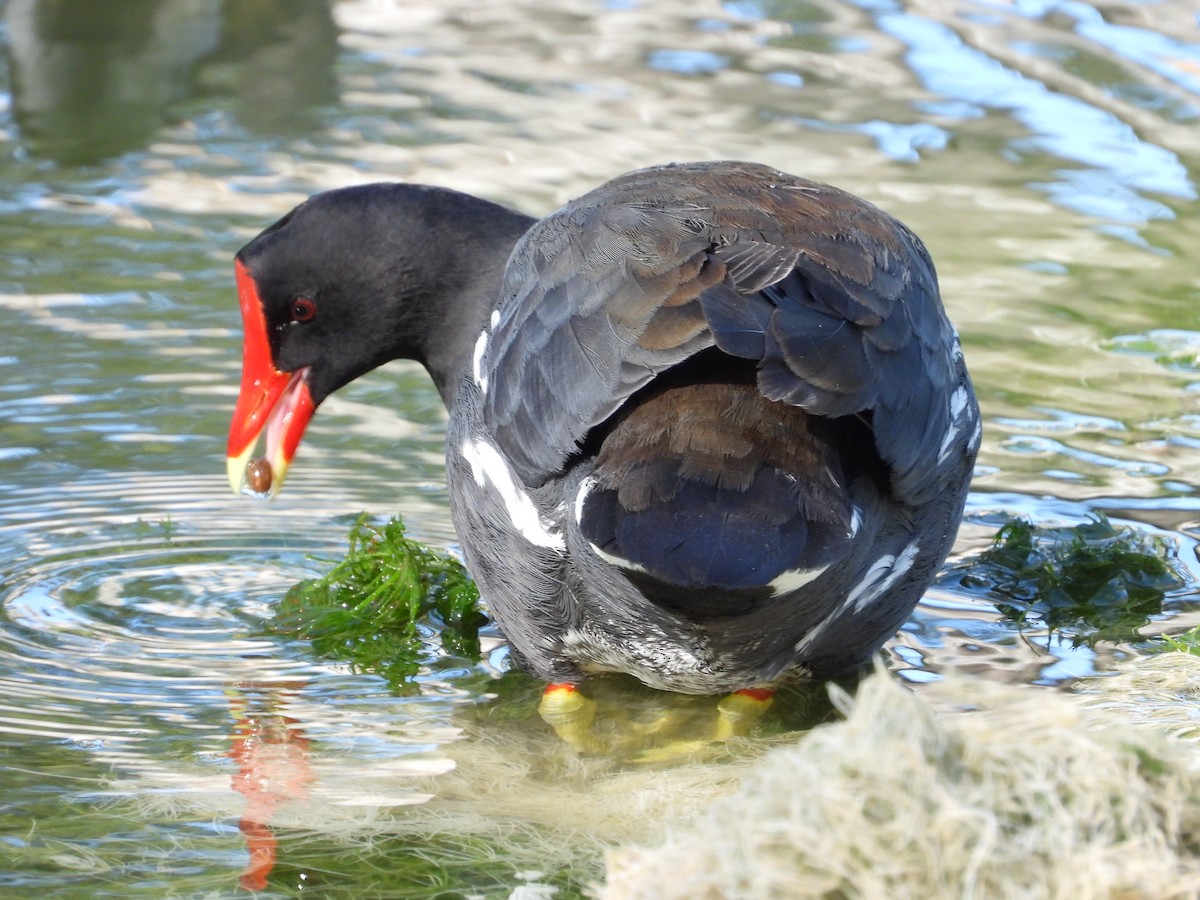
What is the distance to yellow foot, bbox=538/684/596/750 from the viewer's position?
3.88 metres

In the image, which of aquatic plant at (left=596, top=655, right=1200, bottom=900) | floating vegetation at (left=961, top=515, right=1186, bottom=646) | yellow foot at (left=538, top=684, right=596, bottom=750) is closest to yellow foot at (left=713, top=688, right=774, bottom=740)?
yellow foot at (left=538, top=684, right=596, bottom=750)

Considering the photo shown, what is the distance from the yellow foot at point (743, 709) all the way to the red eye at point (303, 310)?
1.47 metres

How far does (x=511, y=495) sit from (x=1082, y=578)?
5.55ft

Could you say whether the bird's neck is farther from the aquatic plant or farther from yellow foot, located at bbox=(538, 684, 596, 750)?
the aquatic plant

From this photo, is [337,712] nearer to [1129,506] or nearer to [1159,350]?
[1129,506]

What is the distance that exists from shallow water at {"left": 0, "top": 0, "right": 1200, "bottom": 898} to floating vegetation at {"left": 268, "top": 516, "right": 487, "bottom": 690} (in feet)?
0.28

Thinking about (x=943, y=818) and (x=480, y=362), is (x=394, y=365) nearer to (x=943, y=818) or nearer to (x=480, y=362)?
(x=480, y=362)

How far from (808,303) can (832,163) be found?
521cm

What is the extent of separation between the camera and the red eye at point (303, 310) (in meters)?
4.40

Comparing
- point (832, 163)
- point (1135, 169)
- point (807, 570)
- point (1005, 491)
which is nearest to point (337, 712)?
point (807, 570)

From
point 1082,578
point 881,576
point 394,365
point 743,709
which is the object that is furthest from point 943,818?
point 394,365

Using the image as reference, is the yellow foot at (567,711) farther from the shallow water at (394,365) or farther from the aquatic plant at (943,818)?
the aquatic plant at (943,818)

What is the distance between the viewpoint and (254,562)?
15.1 feet

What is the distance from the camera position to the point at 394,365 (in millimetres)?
6109
